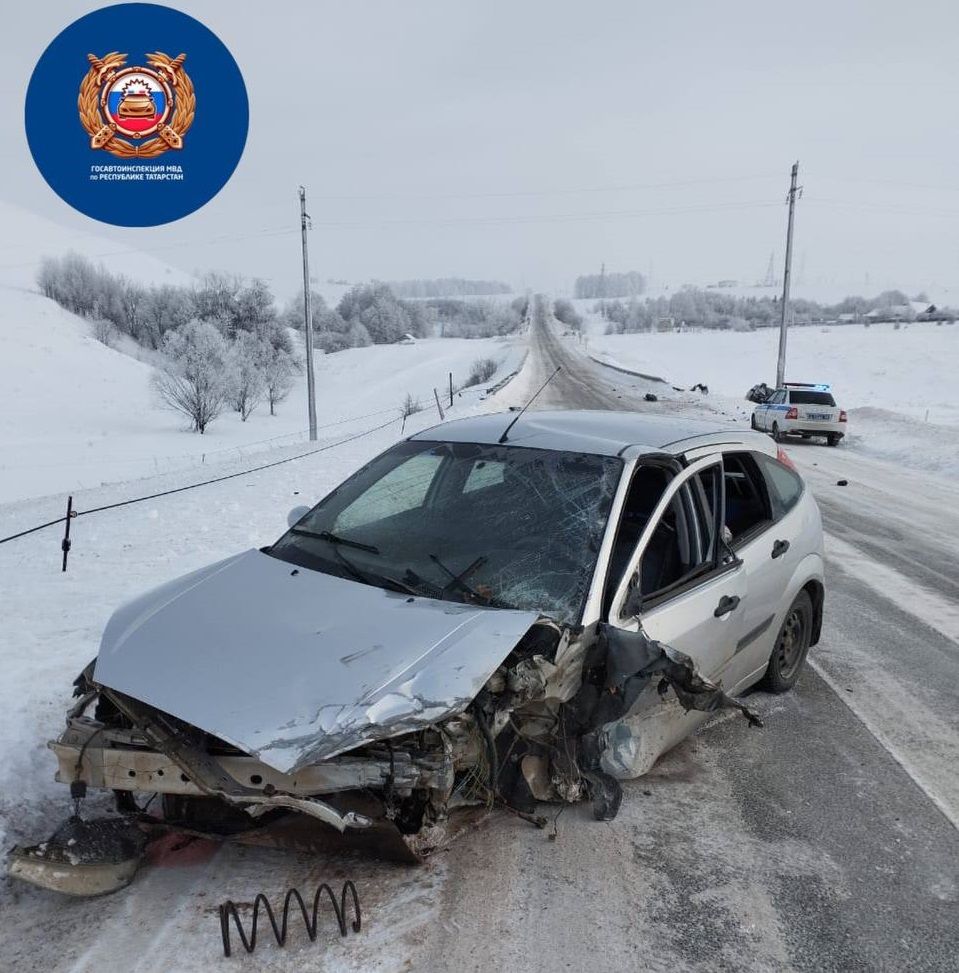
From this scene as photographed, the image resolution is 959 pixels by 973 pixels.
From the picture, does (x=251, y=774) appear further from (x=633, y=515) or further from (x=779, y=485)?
(x=779, y=485)

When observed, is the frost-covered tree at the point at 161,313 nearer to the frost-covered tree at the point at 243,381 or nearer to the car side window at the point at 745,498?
the frost-covered tree at the point at 243,381

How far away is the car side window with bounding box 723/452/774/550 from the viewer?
14.4 feet

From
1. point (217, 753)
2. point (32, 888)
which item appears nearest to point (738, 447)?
point (217, 753)

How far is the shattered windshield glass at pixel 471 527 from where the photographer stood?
3350 millimetres

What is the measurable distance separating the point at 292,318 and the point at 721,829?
101463 mm

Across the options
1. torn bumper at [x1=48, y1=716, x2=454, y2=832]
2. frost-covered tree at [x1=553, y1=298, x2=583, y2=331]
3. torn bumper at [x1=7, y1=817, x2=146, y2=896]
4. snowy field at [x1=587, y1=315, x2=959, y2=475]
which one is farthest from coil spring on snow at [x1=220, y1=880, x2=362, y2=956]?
frost-covered tree at [x1=553, y1=298, x2=583, y2=331]

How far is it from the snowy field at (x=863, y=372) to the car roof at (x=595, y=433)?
13866 mm

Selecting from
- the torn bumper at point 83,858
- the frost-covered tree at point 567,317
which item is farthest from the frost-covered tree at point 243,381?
the frost-covered tree at point 567,317

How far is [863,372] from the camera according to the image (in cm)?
5816

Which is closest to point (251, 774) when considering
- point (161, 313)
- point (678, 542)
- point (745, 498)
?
point (678, 542)

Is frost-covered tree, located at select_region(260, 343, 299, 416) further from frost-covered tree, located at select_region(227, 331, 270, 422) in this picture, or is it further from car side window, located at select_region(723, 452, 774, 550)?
car side window, located at select_region(723, 452, 774, 550)

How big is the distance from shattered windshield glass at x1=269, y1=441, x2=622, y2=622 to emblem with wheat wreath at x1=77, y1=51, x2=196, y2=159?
10225 mm

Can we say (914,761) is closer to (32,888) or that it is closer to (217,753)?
(217,753)

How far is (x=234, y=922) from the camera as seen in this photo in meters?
2.64
